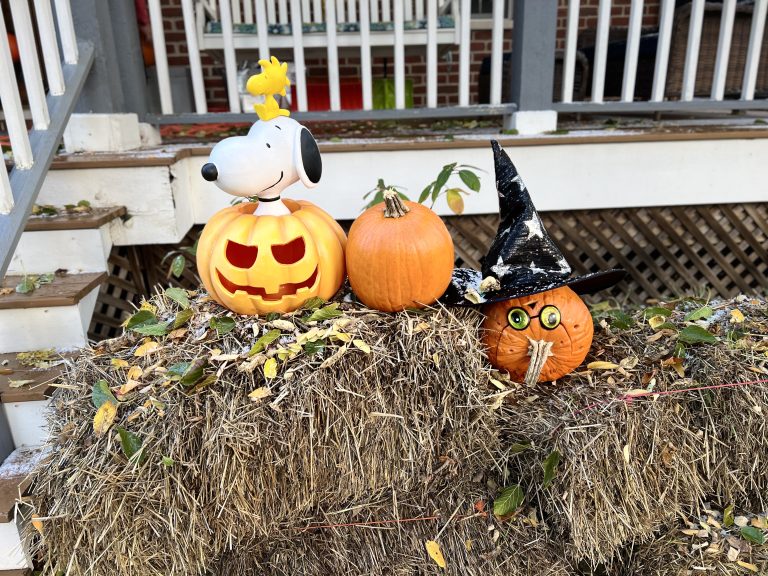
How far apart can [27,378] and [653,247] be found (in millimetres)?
2849

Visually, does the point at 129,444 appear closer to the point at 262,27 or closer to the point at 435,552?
the point at 435,552

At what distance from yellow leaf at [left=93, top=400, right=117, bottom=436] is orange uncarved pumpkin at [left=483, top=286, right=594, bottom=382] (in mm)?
1028

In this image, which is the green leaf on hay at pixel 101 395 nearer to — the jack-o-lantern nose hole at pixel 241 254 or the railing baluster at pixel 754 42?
the jack-o-lantern nose hole at pixel 241 254

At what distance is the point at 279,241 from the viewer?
4.54ft

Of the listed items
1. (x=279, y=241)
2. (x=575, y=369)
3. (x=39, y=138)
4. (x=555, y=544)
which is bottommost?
(x=555, y=544)

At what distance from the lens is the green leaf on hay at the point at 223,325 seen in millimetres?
1433

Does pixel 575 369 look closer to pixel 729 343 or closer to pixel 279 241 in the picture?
pixel 729 343

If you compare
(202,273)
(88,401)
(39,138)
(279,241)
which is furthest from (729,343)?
(39,138)

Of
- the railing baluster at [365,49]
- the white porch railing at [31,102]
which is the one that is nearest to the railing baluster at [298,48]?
the railing baluster at [365,49]

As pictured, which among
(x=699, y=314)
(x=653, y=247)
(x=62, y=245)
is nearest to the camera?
(x=699, y=314)

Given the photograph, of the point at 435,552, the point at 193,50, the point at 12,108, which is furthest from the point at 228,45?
the point at 435,552

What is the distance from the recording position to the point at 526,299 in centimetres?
154

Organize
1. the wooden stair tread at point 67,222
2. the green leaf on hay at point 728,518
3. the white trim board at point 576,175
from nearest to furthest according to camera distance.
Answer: the green leaf on hay at point 728,518 → the wooden stair tread at point 67,222 → the white trim board at point 576,175

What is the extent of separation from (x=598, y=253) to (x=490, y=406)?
1.71 metres
